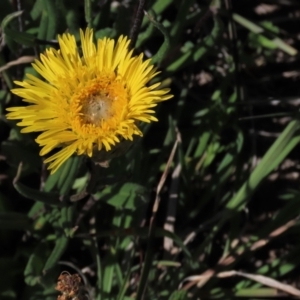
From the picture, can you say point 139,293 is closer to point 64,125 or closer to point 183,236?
point 183,236

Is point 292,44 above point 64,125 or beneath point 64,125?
above

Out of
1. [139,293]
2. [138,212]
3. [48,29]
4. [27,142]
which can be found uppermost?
[48,29]

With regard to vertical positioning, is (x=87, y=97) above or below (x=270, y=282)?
above

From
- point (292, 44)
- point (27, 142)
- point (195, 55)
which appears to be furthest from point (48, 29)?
point (292, 44)

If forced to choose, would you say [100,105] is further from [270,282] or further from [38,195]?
[270,282]

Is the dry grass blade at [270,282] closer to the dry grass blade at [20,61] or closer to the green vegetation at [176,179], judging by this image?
the green vegetation at [176,179]

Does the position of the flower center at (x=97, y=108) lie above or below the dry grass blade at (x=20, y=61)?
below

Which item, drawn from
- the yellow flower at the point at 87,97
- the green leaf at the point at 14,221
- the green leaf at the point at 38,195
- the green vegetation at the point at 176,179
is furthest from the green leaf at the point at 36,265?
the yellow flower at the point at 87,97

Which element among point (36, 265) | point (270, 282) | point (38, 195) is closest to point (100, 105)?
point (38, 195)
